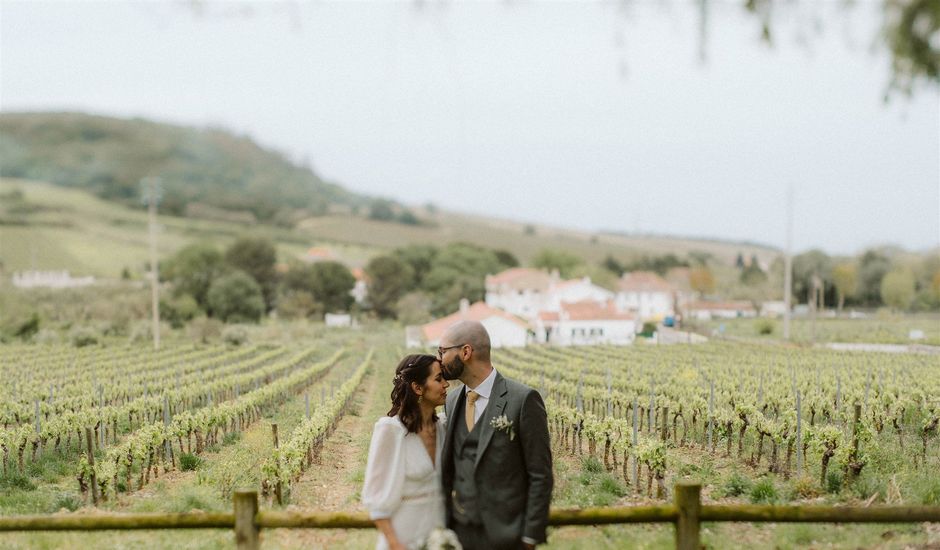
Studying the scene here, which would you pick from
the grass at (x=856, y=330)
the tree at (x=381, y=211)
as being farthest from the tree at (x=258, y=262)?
the tree at (x=381, y=211)

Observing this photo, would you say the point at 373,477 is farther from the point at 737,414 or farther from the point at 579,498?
the point at 737,414

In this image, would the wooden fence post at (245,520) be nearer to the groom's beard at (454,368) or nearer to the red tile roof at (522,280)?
the groom's beard at (454,368)

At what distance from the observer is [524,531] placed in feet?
12.1

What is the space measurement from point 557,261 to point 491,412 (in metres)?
111

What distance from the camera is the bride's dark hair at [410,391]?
3.74 metres

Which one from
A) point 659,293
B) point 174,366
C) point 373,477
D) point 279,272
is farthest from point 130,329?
point 659,293

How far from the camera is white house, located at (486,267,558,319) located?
272 ft

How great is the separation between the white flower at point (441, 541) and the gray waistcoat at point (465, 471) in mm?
159

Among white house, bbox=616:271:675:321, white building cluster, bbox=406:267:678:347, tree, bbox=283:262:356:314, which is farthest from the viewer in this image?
white house, bbox=616:271:675:321

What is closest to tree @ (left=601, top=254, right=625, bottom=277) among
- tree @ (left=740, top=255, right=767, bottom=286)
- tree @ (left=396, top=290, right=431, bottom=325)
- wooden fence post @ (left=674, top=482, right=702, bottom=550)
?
tree @ (left=740, top=255, right=767, bottom=286)

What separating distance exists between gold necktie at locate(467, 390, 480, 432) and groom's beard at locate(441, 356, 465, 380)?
176mm

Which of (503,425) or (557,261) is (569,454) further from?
(557,261)

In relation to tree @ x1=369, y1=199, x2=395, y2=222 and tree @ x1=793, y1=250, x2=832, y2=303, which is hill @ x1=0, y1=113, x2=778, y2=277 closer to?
tree @ x1=369, y1=199, x2=395, y2=222

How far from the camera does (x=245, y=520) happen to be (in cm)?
422
